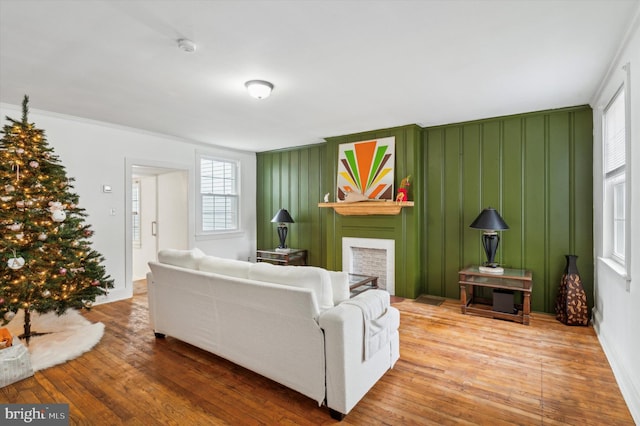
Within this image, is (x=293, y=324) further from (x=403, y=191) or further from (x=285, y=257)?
(x=285, y=257)

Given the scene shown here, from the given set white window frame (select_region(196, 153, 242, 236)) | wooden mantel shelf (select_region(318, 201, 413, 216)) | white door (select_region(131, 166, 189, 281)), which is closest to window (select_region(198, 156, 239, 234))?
white window frame (select_region(196, 153, 242, 236))

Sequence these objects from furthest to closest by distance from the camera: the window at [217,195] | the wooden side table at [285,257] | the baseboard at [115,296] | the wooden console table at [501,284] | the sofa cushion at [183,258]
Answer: the window at [217,195]
the wooden side table at [285,257]
the baseboard at [115,296]
the wooden console table at [501,284]
the sofa cushion at [183,258]

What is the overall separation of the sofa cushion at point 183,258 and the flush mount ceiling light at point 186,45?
171 centimetres

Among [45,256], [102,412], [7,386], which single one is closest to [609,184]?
[102,412]

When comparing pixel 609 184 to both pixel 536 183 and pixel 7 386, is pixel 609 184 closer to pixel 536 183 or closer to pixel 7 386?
pixel 536 183

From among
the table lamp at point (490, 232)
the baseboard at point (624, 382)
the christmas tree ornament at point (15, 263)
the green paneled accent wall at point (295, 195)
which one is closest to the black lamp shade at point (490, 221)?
the table lamp at point (490, 232)

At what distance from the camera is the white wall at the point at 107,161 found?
4.12 m

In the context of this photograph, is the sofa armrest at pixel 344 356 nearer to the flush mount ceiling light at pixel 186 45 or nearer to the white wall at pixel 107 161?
the flush mount ceiling light at pixel 186 45

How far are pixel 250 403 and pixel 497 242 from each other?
3.49 m

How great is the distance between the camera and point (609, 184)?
10.5 ft

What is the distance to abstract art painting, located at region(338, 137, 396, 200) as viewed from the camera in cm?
482

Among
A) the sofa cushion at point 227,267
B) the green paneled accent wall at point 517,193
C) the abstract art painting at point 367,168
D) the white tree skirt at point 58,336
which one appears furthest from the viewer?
the abstract art painting at point 367,168

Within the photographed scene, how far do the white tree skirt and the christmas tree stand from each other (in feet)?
0.60

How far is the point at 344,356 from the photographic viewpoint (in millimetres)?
1936
